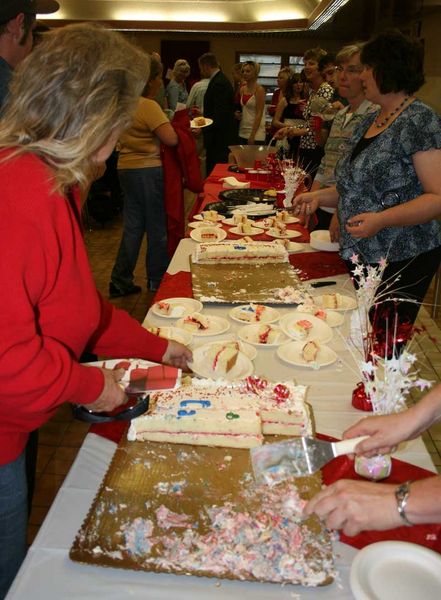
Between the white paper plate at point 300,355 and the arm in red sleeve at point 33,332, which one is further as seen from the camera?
the white paper plate at point 300,355

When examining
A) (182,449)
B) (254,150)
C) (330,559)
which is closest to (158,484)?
(182,449)

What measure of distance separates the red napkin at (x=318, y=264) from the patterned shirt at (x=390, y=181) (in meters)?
0.11

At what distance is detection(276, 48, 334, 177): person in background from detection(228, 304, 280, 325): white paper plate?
10.4 feet

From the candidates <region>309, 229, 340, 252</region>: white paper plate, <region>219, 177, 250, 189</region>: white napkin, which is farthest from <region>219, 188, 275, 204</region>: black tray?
<region>309, 229, 340, 252</region>: white paper plate

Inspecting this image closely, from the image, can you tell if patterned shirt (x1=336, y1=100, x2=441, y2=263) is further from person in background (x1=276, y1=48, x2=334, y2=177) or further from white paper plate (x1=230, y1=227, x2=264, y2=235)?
person in background (x1=276, y1=48, x2=334, y2=177)

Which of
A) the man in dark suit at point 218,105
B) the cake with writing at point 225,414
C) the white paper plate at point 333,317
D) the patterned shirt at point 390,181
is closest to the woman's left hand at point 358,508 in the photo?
the cake with writing at point 225,414

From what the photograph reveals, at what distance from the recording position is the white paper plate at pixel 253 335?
6.00 feet

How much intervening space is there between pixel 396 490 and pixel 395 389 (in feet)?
1.04

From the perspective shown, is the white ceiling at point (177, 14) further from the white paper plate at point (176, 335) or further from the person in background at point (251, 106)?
the white paper plate at point (176, 335)

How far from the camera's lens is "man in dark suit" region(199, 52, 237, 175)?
260 inches

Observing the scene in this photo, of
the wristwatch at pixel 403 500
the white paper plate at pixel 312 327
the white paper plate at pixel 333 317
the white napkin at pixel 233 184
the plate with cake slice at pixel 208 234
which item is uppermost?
the wristwatch at pixel 403 500

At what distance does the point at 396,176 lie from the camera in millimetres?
2229

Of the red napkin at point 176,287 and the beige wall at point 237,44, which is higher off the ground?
the red napkin at point 176,287

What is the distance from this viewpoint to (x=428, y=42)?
6336mm
